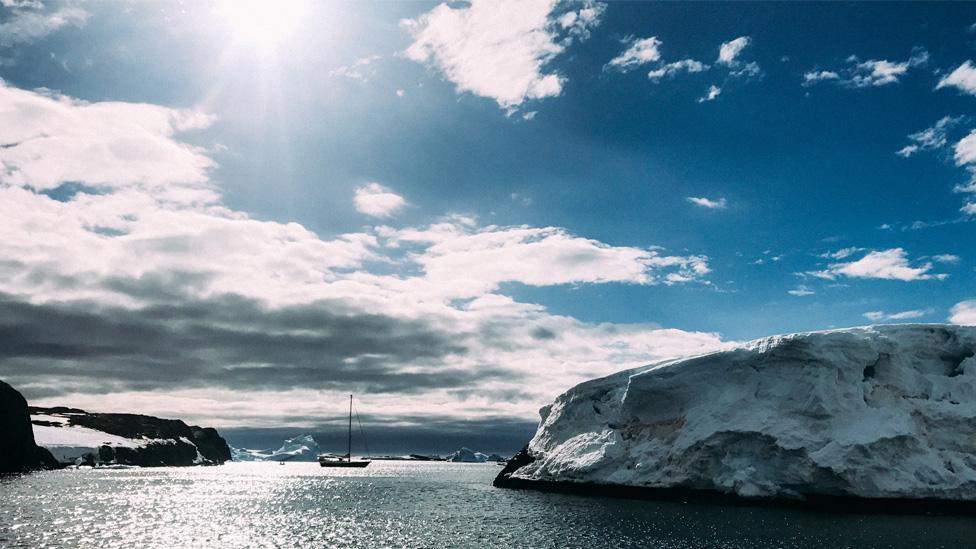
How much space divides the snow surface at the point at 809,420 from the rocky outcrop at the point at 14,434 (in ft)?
340

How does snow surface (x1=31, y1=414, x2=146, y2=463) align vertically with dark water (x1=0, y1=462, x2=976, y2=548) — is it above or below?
above

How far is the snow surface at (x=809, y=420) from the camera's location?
4606 centimetres

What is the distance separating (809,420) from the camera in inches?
1940

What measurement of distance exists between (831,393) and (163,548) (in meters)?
44.4

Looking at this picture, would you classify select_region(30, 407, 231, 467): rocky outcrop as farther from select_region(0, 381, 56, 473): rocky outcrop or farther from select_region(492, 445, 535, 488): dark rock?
select_region(492, 445, 535, 488): dark rock

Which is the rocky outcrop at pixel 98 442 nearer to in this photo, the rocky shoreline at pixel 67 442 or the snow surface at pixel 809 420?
the rocky shoreline at pixel 67 442

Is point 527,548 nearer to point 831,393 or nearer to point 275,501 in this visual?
point 831,393

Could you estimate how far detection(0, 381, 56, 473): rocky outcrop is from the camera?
375 ft

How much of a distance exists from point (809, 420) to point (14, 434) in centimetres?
12664

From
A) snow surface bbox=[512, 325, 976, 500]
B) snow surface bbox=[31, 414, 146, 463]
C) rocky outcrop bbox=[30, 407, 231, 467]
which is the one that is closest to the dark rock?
snow surface bbox=[512, 325, 976, 500]

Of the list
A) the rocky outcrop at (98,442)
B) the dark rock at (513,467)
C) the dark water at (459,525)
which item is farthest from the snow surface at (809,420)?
the rocky outcrop at (98,442)

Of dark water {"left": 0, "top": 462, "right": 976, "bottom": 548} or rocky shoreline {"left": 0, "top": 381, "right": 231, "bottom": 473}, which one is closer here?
dark water {"left": 0, "top": 462, "right": 976, "bottom": 548}

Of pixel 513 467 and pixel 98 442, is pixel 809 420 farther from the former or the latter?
pixel 98 442

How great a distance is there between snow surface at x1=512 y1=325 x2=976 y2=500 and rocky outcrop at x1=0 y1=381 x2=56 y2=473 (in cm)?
10373
